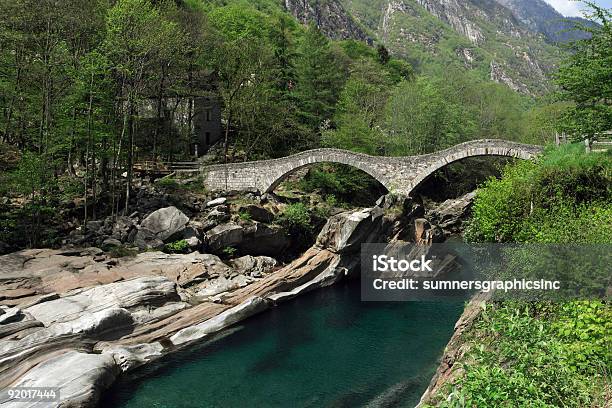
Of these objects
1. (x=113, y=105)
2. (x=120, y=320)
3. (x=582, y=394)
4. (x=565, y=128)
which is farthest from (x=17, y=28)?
(x=582, y=394)

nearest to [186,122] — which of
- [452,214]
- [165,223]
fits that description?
[165,223]

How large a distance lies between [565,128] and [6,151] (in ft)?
94.3

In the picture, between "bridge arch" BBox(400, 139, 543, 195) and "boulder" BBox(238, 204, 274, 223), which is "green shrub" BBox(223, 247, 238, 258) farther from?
"bridge arch" BBox(400, 139, 543, 195)

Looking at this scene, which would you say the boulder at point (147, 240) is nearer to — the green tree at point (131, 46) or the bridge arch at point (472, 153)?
the green tree at point (131, 46)

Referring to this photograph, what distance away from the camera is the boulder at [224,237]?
1010 inches

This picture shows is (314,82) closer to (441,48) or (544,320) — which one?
(544,320)

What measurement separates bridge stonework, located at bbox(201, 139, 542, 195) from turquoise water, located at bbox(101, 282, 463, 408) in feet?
39.9

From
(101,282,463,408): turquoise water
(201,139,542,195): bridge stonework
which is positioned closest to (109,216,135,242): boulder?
(201,139,542,195): bridge stonework

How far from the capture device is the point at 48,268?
773 inches

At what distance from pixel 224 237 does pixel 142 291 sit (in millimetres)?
7653

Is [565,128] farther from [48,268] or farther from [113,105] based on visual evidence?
[113,105]

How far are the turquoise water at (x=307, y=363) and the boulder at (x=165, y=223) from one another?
7957 mm

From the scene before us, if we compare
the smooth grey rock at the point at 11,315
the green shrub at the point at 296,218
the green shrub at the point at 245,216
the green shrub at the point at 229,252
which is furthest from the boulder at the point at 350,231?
the smooth grey rock at the point at 11,315

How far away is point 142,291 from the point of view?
18672 mm
